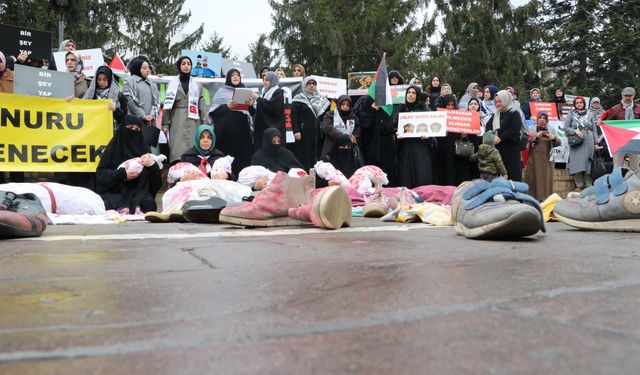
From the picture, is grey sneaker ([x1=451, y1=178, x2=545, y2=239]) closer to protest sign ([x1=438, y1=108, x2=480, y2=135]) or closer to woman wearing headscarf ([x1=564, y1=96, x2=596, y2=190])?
protest sign ([x1=438, y1=108, x2=480, y2=135])

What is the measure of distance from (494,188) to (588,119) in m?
9.02

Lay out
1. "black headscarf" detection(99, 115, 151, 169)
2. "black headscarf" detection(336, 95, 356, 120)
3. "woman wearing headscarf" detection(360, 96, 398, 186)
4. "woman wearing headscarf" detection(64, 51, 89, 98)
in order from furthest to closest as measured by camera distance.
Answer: "woman wearing headscarf" detection(360, 96, 398, 186) < "black headscarf" detection(336, 95, 356, 120) < "woman wearing headscarf" detection(64, 51, 89, 98) < "black headscarf" detection(99, 115, 151, 169)

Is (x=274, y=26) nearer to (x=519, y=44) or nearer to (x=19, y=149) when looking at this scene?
(x=519, y=44)

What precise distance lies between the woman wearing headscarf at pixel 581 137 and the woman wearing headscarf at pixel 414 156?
3.22 m

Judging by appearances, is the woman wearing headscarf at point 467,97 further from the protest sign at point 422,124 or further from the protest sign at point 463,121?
the protest sign at point 422,124

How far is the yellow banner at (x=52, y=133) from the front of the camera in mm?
7750

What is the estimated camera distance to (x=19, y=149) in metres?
7.79

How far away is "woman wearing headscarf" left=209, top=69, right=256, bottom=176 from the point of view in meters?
9.01

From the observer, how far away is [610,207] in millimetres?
3988

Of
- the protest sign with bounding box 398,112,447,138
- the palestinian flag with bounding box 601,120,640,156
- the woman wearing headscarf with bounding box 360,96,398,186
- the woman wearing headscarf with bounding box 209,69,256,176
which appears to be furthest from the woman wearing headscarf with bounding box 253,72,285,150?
the palestinian flag with bounding box 601,120,640,156

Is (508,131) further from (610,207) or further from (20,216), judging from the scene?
(20,216)

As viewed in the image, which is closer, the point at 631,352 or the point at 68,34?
the point at 631,352

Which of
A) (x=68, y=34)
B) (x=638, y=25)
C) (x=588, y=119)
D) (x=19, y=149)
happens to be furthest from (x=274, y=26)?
(x=19, y=149)

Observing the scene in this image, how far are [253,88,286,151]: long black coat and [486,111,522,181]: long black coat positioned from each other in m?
3.01
